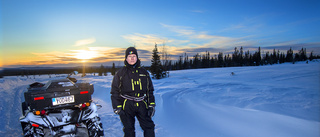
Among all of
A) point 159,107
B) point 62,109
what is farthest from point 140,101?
point 159,107

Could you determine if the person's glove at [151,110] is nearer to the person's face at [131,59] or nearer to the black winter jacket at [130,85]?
the black winter jacket at [130,85]

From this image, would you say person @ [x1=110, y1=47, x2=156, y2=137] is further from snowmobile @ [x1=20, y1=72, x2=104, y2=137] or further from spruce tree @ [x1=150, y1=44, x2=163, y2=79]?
spruce tree @ [x1=150, y1=44, x2=163, y2=79]

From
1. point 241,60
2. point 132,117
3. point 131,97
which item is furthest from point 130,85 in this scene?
point 241,60

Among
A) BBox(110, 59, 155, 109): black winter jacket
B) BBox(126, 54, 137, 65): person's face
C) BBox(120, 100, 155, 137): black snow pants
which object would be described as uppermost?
BBox(126, 54, 137, 65): person's face

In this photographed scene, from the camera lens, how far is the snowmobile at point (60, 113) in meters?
3.34

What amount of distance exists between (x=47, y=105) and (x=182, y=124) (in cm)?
348

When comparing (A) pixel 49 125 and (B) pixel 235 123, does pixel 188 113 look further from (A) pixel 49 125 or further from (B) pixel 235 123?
(A) pixel 49 125

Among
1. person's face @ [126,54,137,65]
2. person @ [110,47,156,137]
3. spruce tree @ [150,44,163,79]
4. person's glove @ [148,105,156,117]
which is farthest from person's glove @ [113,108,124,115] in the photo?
spruce tree @ [150,44,163,79]

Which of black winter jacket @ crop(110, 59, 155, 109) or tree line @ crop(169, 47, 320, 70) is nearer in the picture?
black winter jacket @ crop(110, 59, 155, 109)

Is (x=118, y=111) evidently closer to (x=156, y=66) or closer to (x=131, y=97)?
(x=131, y=97)

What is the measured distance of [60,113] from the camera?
3.60 metres

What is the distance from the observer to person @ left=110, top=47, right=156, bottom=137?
3100mm

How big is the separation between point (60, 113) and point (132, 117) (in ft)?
5.72

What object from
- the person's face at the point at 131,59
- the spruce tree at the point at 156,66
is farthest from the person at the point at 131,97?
the spruce tree at the point at 156,66
